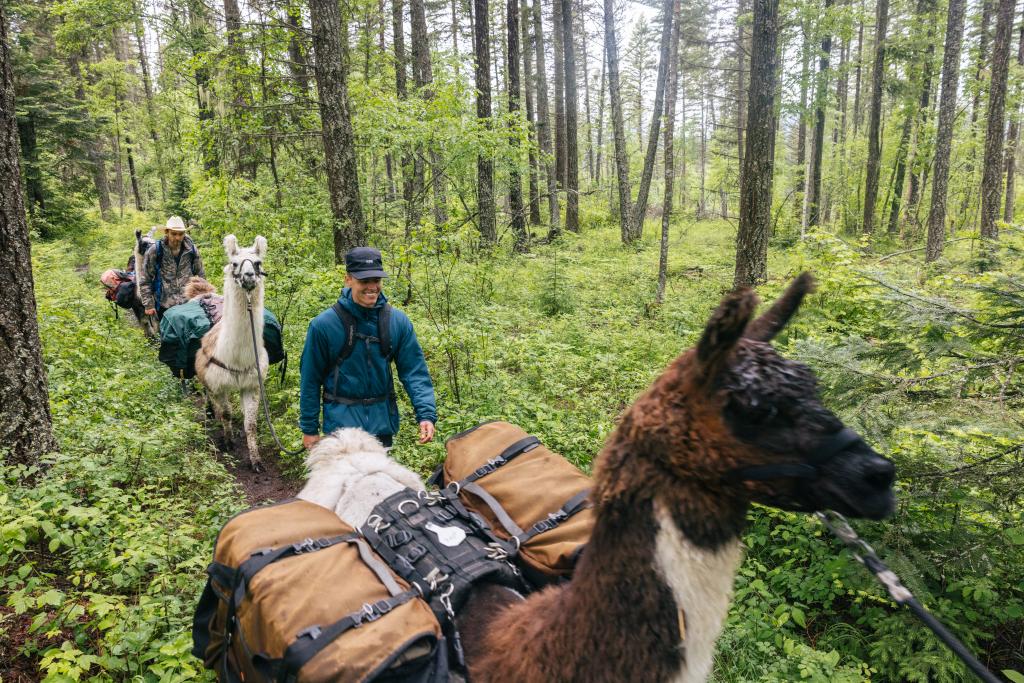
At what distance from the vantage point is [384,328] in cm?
413

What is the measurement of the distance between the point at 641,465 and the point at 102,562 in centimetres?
362

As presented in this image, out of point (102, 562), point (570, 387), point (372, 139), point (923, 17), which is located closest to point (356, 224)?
point (372, 139)

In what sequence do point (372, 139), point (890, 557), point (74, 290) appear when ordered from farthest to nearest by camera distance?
point (74, 290), point (372, 139), point (890, 557)

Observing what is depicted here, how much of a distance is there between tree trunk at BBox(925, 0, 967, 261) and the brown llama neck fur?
1590 cm

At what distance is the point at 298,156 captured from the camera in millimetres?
13781

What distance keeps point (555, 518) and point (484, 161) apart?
10789 millimetres

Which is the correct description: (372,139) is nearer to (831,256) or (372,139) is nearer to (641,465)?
(831,256)

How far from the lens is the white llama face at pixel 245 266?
224 inches

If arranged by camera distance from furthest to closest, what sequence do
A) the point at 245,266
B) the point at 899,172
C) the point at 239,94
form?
the point at 899,172 < the point at 239,94 < the point at 245,266

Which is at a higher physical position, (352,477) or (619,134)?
(619,134)

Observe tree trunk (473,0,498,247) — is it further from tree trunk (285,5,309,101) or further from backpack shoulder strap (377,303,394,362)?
backpack shoulder strap (377,303,394,362)

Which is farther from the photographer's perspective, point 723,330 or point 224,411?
point 224,411

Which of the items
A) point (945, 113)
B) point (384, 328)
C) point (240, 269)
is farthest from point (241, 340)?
point (945, 113)

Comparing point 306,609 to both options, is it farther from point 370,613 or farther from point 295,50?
point 295,50
